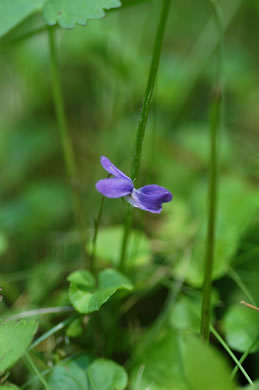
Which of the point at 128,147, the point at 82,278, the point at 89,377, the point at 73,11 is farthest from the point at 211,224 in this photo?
the point at 128,147

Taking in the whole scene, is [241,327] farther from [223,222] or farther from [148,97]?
[148,97]

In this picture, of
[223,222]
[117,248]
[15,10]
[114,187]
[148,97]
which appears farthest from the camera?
[223,222]

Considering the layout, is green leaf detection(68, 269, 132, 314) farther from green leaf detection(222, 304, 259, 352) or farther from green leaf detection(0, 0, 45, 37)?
green leaf detection(0, 0, 45, 37)

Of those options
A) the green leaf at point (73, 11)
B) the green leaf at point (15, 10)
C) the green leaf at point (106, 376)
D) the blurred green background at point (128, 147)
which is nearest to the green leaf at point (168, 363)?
the green leaf at point (106, 376)

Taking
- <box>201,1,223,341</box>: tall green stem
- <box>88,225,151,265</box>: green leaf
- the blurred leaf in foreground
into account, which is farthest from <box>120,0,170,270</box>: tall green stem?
the blurred leaf in foreground

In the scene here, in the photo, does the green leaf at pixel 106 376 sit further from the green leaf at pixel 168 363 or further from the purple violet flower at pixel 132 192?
the purple violet flower at pixel 132 192
